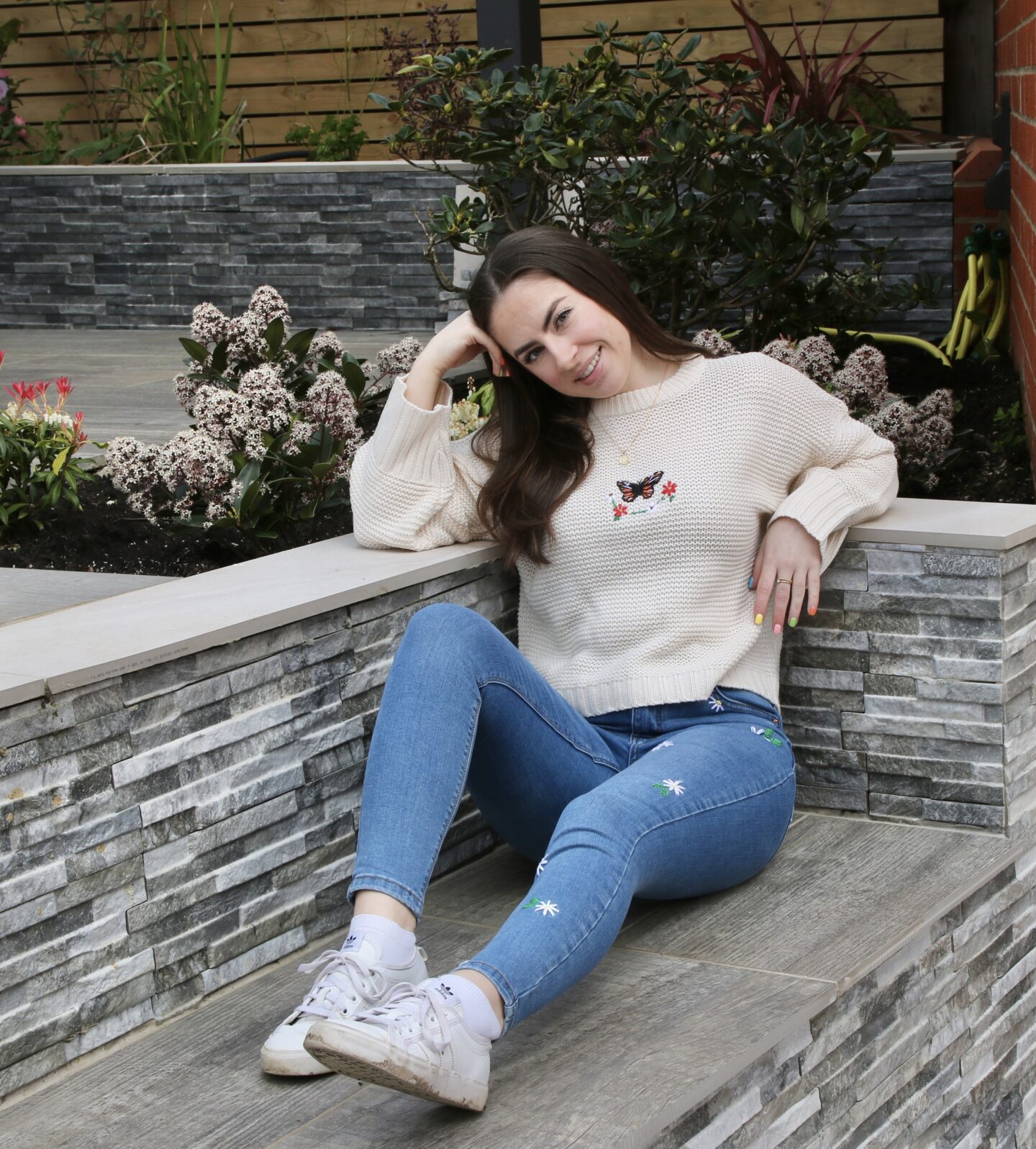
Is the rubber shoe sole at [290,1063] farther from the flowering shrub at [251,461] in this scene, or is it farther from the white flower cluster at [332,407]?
the white flower cluster at [332,407]

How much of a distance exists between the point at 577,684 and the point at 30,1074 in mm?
948

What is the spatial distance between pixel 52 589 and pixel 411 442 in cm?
62

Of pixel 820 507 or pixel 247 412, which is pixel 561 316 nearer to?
pixel 820 507

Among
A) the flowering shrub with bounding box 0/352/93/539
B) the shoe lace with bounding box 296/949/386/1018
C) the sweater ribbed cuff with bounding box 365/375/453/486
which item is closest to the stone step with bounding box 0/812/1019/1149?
the shoe lace with bounding box 296/949/386/1018

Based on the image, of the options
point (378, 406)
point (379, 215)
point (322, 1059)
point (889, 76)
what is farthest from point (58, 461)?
point (889, 76)

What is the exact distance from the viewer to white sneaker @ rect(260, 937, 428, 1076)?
63.8 inches

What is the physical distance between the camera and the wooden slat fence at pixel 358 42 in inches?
245

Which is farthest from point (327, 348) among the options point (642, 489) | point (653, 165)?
point (642, 489)

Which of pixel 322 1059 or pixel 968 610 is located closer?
pixel 322 1059

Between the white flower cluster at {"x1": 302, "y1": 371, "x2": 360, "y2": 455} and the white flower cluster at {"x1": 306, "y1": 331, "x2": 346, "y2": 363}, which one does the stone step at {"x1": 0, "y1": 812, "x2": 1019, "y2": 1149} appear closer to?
the white flower cluster at {"x1": 302, "y1": 371, "x2": 360, "y2": 455}

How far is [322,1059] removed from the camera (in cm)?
153

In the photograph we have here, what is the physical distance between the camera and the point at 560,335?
217 centimetres

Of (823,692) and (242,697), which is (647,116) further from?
(242,697)

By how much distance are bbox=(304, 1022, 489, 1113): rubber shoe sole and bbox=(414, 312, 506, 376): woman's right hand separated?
1118 mm
